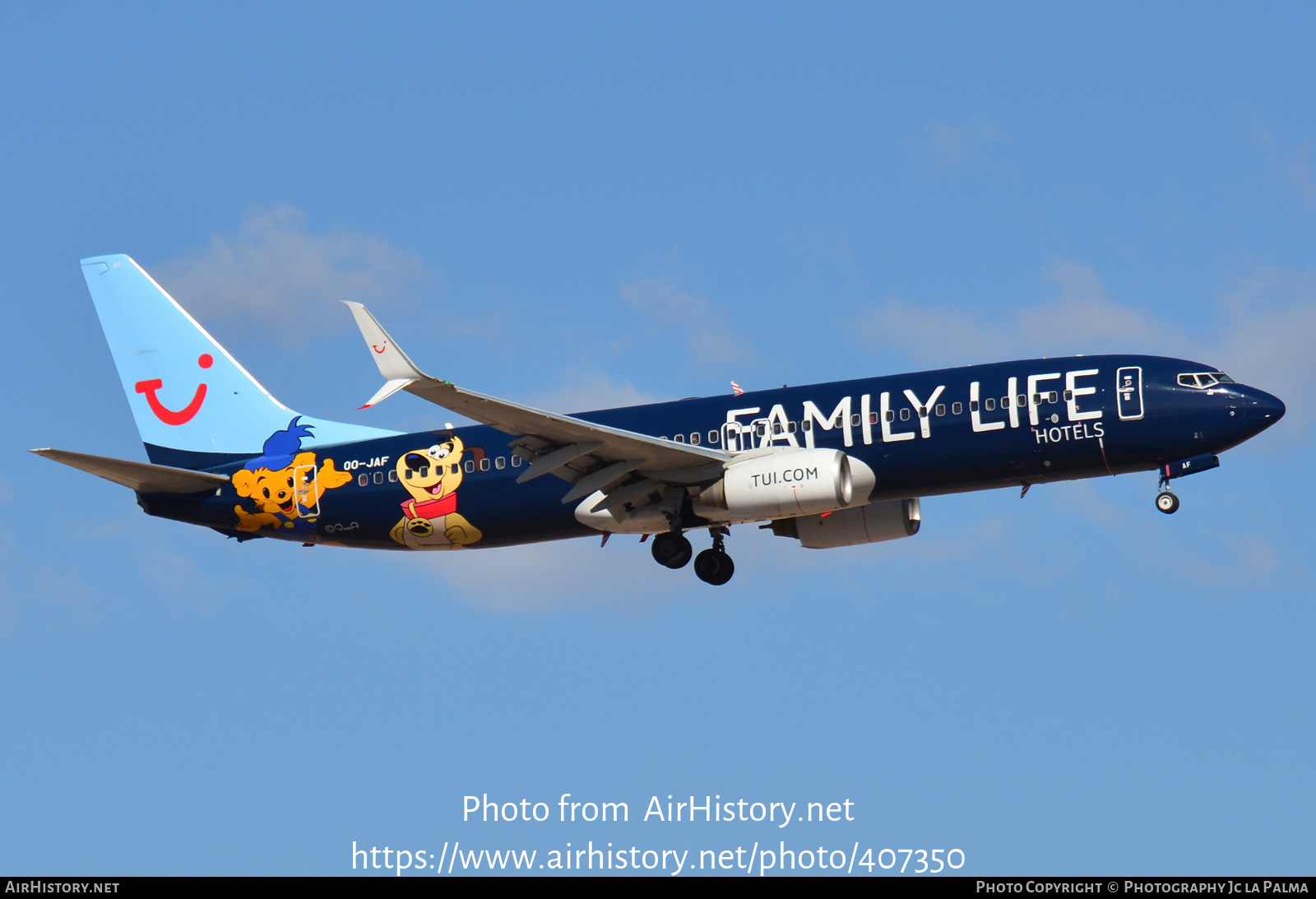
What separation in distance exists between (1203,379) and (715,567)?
12849 mm

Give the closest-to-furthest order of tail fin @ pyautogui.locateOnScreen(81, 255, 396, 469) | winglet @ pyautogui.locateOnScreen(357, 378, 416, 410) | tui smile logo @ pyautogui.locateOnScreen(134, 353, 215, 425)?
winglet @ pyautogui.locateOnScreen(357, 378, 416, 410), tail fin @ pyautogui.locateOnScreen(81, 255, 396, 469), tui smile logo @ pyautogui.locateOnScreen(134, 353, 215, 425)

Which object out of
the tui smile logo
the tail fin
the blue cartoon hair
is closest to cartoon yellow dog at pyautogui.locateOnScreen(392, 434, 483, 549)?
the tail fin

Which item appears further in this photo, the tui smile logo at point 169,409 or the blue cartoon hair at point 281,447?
the tui smile logo at point 169,409

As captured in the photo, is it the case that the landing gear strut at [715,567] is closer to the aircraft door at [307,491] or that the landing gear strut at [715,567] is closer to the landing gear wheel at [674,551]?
the landing gear wheel at [674,551]

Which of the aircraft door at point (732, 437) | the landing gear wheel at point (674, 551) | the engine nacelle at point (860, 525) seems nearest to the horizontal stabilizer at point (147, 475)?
Answer: the landing gear wheel at point (674, 551)

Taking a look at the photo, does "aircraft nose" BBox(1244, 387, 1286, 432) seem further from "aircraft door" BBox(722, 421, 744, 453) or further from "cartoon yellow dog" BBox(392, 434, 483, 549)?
"cartoon yellow dog" BBox(392, 434, 483, 549)

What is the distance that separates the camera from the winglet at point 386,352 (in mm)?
30438

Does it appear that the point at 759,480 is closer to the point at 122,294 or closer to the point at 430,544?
the point at 430,544

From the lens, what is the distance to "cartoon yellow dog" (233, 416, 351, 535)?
133 ft

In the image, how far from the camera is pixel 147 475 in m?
39.4

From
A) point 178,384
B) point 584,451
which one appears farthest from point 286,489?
point 584,451

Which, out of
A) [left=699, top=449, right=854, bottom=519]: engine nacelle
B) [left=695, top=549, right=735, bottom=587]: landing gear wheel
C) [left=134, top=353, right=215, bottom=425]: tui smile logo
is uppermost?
[left=134, top=353, right=215, bottom=425]: tui smile logo

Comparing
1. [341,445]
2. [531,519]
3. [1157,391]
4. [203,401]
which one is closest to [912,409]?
[1157,391]

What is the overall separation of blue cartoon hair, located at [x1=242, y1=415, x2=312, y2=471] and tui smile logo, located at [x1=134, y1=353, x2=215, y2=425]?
269 cm
